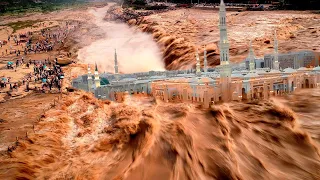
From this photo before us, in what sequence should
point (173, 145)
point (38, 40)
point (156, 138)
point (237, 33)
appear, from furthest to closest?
point (38, 40)
point (237, 33)
point (156, 138)
point (173, 145)

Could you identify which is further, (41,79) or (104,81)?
(41,79)

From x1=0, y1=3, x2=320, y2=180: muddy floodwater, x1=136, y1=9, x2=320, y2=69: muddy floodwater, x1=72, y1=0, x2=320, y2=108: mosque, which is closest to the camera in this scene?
x1=0, y1=3, x2=320, y2=180: muddy floodwater

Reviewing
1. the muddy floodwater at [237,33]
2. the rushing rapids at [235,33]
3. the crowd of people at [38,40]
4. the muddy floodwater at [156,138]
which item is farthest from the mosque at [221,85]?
the crowd of people at [38,40]

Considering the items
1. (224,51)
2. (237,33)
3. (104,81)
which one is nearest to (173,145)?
(224,51)

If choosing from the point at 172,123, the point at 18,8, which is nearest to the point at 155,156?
the point at 172,123

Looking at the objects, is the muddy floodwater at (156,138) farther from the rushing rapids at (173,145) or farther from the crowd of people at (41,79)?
the crowd of people at (41,79)

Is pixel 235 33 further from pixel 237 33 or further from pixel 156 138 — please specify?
pixel 156 138

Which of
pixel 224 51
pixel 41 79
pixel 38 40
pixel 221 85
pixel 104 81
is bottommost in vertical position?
pixel 221 85

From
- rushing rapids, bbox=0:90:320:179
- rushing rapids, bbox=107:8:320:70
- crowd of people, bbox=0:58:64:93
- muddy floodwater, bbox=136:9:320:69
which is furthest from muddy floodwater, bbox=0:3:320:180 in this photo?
rushing rapids, bbox=107:8:320:70

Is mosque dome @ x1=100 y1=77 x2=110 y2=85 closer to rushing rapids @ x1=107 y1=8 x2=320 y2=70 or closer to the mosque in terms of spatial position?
the mosque
